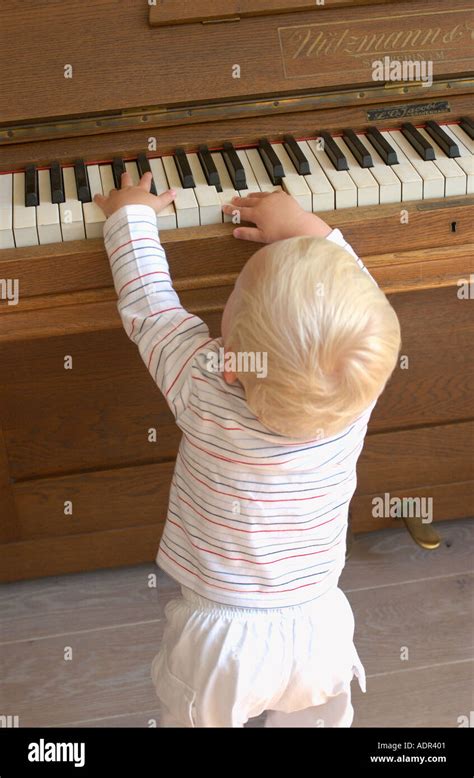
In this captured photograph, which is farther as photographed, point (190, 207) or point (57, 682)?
point (57, 682)

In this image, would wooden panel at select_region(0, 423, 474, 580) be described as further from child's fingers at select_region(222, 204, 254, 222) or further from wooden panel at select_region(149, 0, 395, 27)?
wooden panel at select_region(149, 0, 395, 27)

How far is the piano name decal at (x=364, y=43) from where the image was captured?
155cm

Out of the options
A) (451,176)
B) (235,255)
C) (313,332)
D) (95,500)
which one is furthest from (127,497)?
(313,332)

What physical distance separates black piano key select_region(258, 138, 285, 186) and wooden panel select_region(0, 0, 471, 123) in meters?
0.09

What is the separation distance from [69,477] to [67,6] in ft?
2.91

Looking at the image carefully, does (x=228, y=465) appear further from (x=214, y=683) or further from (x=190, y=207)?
(x=190, y=207)

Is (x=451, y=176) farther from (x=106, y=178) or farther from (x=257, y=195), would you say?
(x=106, y=178)

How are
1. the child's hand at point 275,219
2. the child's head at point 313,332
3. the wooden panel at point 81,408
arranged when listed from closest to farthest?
the child's head at point 313,332 < the child's hand at point 275,219 < the wooden panel at point 81,408

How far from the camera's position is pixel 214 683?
4.14 feet

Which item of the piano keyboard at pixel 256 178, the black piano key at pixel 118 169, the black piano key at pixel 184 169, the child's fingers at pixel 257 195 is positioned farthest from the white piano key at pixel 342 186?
the black piano key at pixel 118 169

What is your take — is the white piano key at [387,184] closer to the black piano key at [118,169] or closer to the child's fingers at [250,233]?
the child's fingers at [250,233]

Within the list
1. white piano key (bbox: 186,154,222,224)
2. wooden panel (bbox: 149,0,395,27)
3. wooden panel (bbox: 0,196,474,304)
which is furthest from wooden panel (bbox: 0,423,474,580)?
wooden panel (bbox: 149,0,395,27)

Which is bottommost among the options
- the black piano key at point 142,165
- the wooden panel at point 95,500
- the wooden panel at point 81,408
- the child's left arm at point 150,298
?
the wooden panel at point 95,500
